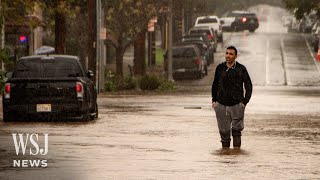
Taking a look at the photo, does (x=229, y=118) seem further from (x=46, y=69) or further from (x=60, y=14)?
(x=60, y=14)

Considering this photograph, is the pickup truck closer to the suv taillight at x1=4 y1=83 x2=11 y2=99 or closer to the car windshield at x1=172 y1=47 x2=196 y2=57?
the suv taillight at x1=4 y1=83 x2=11 y2=99

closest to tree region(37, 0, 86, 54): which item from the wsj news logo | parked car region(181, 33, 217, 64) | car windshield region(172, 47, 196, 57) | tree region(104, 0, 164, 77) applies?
tree region(104, 0, 164, 77)

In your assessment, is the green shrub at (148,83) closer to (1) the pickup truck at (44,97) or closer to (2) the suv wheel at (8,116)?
(1) the pickup truck at (44,97)

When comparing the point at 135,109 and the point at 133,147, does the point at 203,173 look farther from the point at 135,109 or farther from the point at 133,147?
the point at 135,109

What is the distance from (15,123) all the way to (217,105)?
7356 millimetres

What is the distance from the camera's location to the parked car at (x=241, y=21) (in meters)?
106

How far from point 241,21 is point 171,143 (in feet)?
283

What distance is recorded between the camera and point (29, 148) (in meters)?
19.2

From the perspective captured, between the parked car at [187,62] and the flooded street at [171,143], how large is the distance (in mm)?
22085

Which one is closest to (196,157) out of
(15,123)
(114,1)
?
(15,123)

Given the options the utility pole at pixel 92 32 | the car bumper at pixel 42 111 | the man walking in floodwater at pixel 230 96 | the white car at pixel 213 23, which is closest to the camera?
the man walking in floodwater at pixel 230 96

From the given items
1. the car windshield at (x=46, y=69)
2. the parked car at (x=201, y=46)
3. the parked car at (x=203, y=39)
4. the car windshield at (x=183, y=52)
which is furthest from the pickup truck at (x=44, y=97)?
the parked car at (x=203, y=39)

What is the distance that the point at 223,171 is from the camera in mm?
16141

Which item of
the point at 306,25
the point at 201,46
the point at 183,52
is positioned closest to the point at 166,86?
the point at 183,52
